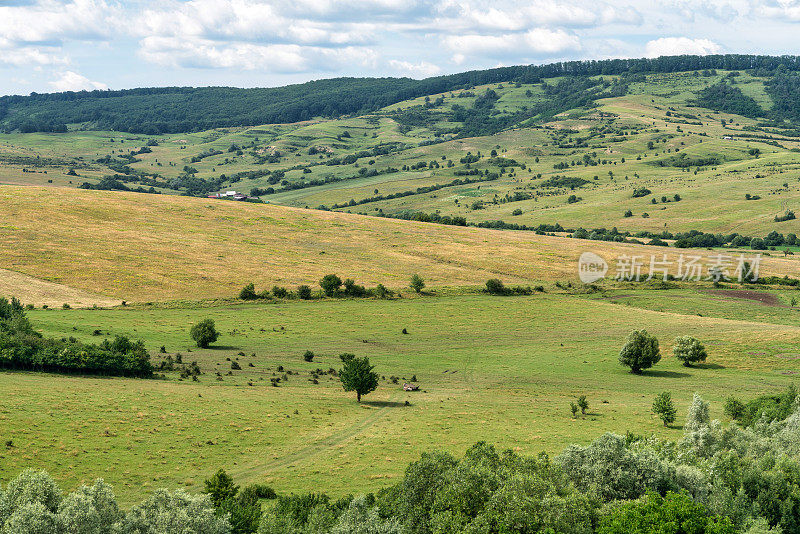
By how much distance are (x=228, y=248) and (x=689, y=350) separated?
310ft

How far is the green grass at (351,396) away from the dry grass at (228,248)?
16.4 meters

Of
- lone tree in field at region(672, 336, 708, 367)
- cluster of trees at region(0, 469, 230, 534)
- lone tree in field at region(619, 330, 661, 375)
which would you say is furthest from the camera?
lone tree in field at region(672, 336, 708, 367)

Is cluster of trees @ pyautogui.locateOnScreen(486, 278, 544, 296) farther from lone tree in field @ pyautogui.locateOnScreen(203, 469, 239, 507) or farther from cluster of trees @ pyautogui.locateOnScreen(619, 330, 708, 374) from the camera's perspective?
lone tree in field @ pyautogui.locateOnScreen(203, 469, 239, 507)

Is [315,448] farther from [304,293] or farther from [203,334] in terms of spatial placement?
[304,293]

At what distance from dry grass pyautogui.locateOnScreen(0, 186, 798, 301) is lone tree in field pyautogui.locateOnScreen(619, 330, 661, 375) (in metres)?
46.5

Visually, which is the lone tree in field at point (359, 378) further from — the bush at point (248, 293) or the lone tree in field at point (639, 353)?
the bush at point (248, 293)

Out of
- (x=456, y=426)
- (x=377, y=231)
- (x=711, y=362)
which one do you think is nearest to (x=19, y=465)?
(x=456, y=426)

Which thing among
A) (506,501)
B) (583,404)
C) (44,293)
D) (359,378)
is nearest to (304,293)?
(44,293)

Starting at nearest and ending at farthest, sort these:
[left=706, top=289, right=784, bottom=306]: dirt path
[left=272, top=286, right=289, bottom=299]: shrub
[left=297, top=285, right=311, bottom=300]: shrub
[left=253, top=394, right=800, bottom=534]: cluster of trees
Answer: [left=253, top=394, right=800, bottom=534]: cluster of trees
[left=272, top=286, right=289, bottom=299]: shrub
[left=297, top=285, right=311, bottom=300]: shrub
[left=706, top=289, right=784, bottom=306]: dirt path

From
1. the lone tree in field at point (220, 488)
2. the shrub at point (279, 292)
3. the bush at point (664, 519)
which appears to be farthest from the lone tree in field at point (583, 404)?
the shrub at point (279, 292)

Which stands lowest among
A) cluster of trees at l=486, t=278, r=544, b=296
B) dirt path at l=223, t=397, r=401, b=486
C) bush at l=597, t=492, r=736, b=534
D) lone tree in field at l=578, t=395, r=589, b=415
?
dirt path at l=223, t=397, r=401, b=486

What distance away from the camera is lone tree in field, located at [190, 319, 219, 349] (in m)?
95.3

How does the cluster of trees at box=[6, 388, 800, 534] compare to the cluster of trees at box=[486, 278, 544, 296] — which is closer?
the cluster of trees at box=[6, 388, 800, 534]

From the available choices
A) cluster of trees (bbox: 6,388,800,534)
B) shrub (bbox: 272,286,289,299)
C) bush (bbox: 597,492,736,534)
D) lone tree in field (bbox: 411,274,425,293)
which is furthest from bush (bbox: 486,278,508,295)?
bush (bbox: 597,492,736,534)
